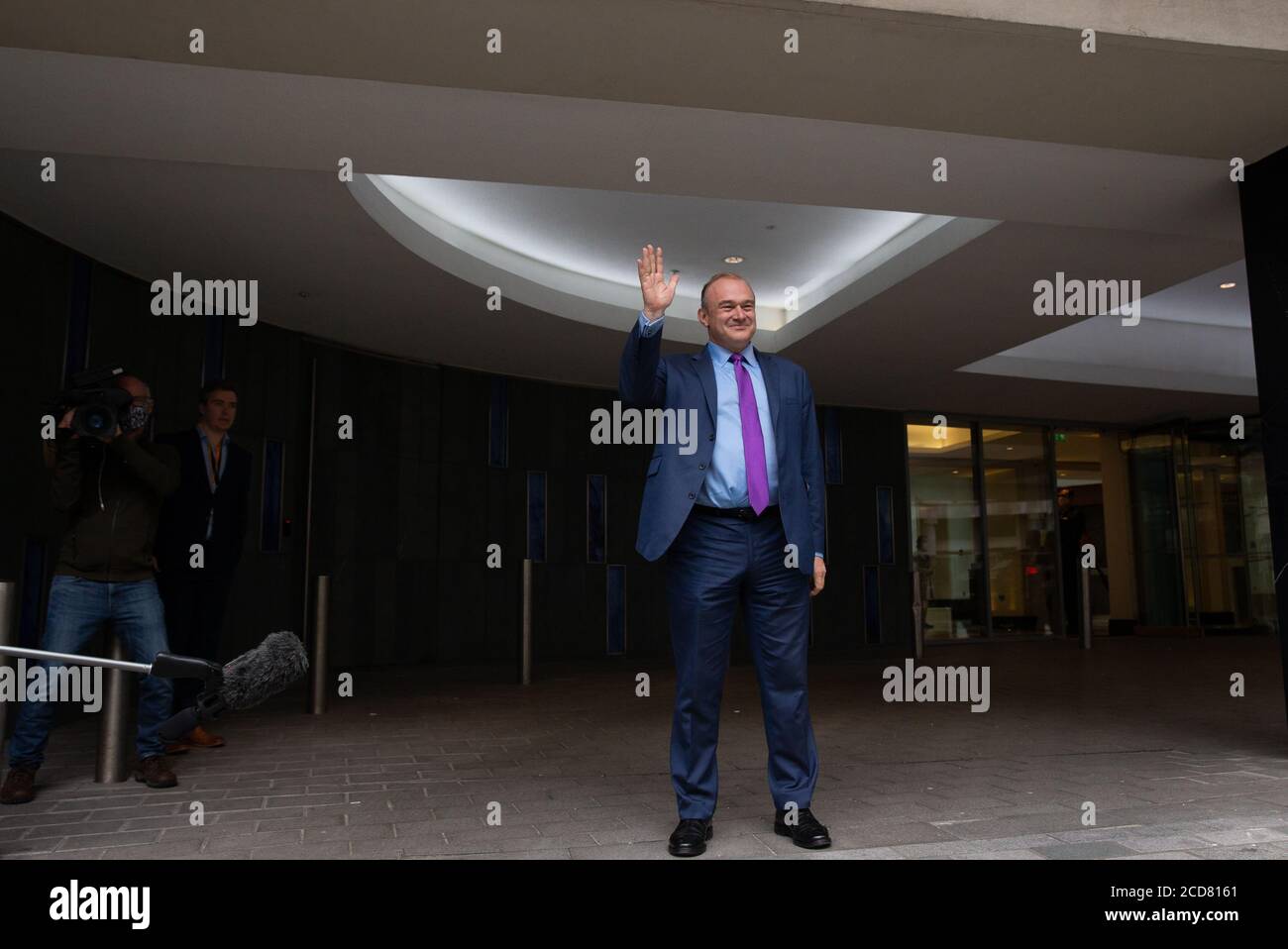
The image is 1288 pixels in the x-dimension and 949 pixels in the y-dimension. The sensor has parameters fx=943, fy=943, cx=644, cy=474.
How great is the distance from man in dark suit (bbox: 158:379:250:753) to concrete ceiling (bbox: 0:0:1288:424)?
4.64 feet

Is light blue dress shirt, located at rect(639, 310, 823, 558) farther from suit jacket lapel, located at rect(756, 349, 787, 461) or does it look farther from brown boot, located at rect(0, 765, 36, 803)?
brown boot, located at rect(0, 765, 36, 803)

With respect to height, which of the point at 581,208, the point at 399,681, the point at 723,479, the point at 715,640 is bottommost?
the point at 399,681

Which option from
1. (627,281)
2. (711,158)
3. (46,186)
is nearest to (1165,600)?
(627,281)

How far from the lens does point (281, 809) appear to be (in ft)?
11.4

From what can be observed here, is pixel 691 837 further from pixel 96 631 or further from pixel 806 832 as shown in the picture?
pixel 96 631

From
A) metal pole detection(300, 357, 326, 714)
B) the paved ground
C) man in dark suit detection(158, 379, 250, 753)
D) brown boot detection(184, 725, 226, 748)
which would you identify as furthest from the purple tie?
metal pole detection(300, 357, 326, 714)

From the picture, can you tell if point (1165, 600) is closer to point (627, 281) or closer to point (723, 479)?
point (627, 281)

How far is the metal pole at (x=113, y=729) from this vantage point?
3996mm

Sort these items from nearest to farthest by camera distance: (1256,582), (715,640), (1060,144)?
(715,640) < (1060,144) < (1256,582)

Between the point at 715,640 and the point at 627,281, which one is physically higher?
the point at 627,281

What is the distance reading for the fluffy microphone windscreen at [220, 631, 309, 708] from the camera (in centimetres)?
154
